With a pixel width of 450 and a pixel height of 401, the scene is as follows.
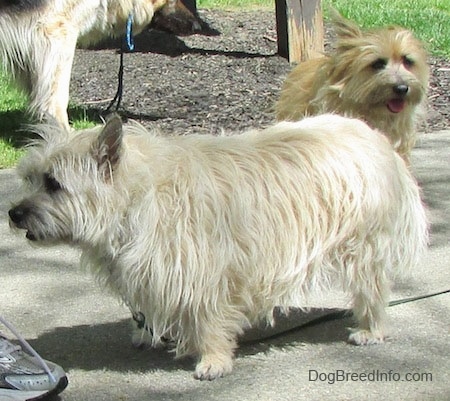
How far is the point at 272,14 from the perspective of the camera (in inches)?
545

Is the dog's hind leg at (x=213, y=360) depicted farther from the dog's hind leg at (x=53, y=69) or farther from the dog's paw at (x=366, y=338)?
the dog's hind leg at (x=53, y=69)

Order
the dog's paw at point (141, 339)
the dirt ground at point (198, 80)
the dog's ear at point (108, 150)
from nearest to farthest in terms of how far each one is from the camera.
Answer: the dog's ear at point (108, 150)
the dog's paw at point (141, 339)
the dirt ground at point (198, 80)

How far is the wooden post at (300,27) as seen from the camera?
1013 centimetres

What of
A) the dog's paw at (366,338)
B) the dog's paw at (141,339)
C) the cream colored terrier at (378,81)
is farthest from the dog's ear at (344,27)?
the dog's paw at (141,339)

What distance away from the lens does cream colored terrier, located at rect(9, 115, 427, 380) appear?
11.4 ft

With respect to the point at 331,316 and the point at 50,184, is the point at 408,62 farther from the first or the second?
the point at 50,184

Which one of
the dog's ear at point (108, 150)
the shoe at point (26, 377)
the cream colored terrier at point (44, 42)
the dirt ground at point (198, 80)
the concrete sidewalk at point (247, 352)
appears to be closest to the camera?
the shoe at point (26, 377)

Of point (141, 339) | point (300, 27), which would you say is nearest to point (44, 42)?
point (300, 27)

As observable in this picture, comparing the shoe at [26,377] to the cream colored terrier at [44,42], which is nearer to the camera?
the shoe at [26,377]

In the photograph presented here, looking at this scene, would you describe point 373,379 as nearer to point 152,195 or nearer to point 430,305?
point 430,305

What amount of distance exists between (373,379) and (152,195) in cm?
117

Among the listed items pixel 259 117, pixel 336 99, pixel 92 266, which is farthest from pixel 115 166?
pixel 259 117

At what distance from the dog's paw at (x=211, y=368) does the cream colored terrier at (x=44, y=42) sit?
4030 mm

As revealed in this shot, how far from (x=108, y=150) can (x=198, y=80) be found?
654cm
